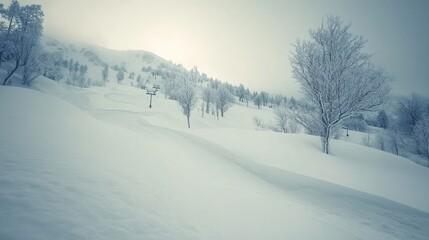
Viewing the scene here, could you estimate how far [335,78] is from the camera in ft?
33.6

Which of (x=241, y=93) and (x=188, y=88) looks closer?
(x=188, y=88)

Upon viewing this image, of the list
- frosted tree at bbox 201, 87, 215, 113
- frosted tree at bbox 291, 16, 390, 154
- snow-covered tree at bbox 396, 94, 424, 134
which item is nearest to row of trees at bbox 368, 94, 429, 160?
snow-covered tree at bbox 396, 94, 424, 134

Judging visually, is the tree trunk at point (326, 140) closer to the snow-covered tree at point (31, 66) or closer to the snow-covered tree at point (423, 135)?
the snow-covered tree at point (423, 135)

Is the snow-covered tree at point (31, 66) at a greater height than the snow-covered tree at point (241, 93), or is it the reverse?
the snow-covered tree at point (241, 93)

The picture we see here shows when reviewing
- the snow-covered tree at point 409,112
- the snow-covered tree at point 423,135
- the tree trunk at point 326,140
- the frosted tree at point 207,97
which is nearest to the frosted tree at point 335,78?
the tree trunk at point 326,140

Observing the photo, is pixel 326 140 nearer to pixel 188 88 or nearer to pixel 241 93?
pixel 188 88

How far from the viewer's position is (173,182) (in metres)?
5.35

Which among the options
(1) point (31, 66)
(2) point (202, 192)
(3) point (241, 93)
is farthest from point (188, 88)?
(3) point (241, 93)

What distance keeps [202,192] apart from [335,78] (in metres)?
9.65

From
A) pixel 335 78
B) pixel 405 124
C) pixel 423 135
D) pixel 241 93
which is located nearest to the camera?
pixel 335 78

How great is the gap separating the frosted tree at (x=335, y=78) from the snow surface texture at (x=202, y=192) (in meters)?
2.49

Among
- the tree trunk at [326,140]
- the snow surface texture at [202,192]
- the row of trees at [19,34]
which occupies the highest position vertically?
the row of trees at [19,34]

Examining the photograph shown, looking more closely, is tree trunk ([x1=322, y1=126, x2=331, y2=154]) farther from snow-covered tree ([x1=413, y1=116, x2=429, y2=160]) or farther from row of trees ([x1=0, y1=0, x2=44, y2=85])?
row of trees ([x1=0, y1=0, x2=44, y2=85])

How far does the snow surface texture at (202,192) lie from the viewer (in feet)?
9.45
